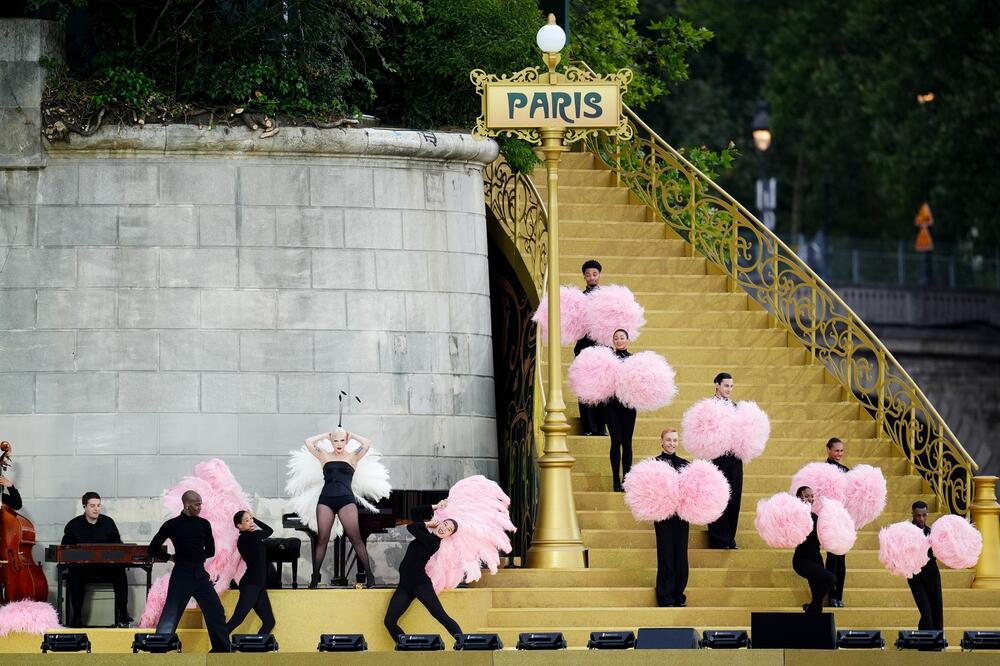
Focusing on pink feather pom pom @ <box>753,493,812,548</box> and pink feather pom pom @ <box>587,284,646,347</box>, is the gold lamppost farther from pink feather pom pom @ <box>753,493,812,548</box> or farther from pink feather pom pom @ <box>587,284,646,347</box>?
pink feather pom pom @ <box>753,493,812,548</box>

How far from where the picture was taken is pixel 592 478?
24.1 meters

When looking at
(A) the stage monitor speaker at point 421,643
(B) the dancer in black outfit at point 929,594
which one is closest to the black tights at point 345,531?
(A) the stage monitor speaker at point 421,643

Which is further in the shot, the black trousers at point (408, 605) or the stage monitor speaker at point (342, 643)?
the black trousers at point (408, 605)

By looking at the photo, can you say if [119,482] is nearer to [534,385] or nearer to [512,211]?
[534,385]

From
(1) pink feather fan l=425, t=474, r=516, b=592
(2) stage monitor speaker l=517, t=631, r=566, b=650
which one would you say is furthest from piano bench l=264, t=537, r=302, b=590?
Result: (2) stage monitor speaker l=517, t=631, r=566, b=650

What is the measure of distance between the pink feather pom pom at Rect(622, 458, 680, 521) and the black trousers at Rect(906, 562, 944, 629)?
7.99 ft

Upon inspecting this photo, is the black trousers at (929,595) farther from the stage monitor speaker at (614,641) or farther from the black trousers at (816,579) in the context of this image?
the stage monitor speaker at (614,641)

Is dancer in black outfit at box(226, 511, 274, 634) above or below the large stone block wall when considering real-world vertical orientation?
below

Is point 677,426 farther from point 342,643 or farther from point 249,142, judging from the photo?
point 342,643

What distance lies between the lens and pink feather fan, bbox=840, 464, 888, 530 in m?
22.8

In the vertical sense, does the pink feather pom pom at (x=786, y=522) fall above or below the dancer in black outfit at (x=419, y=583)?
above

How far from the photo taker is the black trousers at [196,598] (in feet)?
66.3

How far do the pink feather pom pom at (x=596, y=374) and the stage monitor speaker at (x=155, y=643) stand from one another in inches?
225

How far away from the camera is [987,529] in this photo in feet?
78.3
